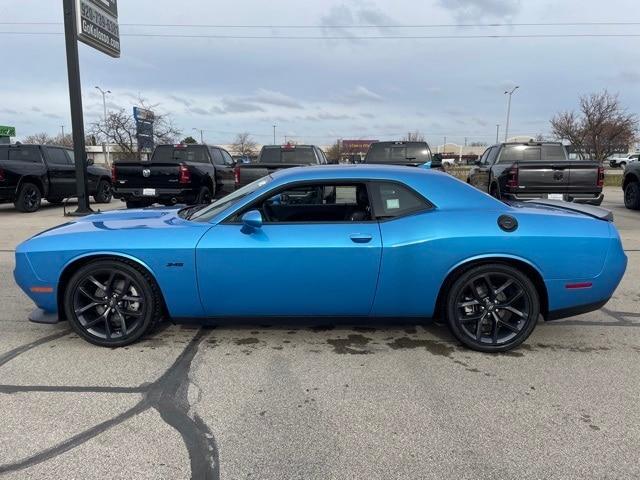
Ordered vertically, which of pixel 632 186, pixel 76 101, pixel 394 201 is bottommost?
pixel 632 186

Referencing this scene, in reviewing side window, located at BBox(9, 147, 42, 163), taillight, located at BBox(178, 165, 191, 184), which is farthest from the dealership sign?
taillight, located at BBox(178, 165, 191, 184)

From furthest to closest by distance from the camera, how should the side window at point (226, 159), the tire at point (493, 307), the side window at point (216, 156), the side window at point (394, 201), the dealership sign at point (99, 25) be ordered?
1. the side window at point (226, 159)
2. the side window at point (216, 156)
3. the dealership sign at point (99, 25)
4. the side window at point (394, 201)
5. the tire at point (493, 307)

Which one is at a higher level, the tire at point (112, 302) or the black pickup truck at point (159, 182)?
the black pickup truck at point (159, 182)

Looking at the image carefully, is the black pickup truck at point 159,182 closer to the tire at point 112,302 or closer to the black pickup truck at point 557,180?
the black pickup truck at point 557,180

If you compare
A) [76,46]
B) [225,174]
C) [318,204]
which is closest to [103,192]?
[225,174]

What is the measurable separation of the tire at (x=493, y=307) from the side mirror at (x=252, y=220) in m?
1.55

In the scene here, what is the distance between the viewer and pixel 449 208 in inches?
154

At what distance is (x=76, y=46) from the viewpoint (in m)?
12.8

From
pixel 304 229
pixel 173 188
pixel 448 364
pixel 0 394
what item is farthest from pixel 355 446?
pixel 173 188

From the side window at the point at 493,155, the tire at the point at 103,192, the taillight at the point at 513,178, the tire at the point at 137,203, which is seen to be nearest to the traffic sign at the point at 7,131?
the tire at the point at 103,192

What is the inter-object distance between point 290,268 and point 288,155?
967cm

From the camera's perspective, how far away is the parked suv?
1344 cm

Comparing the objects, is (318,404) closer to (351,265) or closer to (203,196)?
(351,265)

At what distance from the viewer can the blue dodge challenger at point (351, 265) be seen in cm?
378
